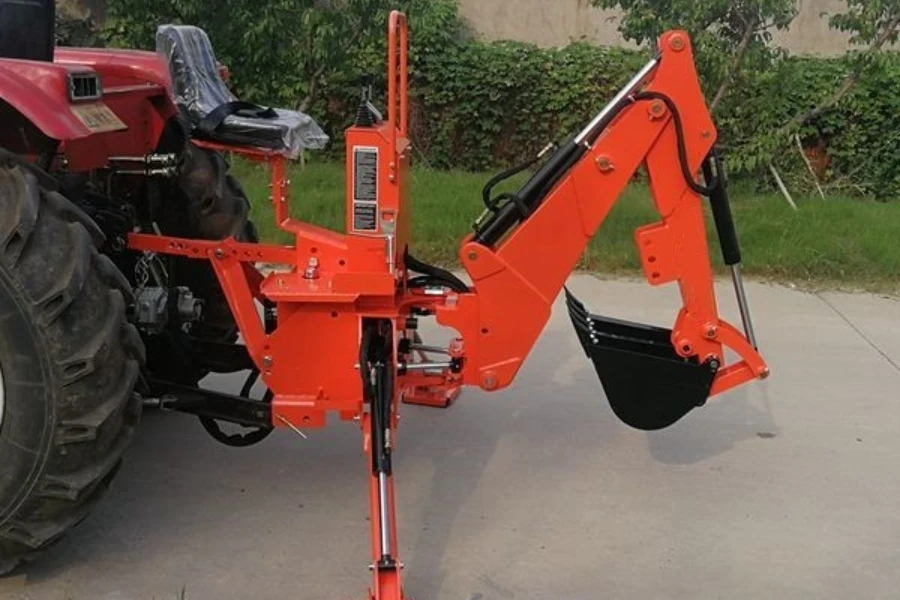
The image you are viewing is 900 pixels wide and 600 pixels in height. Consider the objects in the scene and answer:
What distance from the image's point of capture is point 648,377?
12.3ft

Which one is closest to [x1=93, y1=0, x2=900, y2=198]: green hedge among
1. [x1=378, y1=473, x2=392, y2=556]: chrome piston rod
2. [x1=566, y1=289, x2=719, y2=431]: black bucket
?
[x1=566, y1=289, x2=719, y2=431]: black bucket

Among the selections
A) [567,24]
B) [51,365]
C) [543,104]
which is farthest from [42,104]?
[567,24]

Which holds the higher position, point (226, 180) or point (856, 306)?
point (226, 180)

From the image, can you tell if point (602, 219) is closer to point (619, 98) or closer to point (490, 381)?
point (619, 98)

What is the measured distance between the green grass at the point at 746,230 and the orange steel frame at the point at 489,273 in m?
3.30

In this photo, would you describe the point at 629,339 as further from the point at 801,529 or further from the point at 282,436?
the point at 282,436

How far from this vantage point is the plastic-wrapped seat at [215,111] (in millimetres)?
3725

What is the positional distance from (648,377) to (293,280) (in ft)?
4.01

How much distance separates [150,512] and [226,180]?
145 cm

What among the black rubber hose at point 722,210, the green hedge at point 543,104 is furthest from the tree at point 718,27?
the black rubber hose at point 722,210

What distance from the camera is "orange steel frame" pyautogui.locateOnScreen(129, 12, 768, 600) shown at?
3.50 m

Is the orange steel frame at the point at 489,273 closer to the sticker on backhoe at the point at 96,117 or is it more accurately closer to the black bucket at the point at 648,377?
the black bucket at the point at 648,377

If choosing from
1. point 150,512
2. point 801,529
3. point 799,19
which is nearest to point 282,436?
point 150,512

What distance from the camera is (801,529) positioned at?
388 cm
